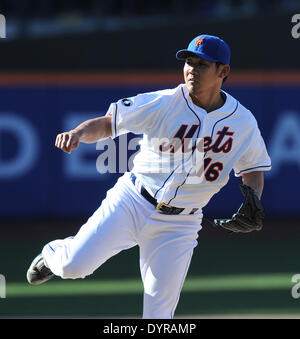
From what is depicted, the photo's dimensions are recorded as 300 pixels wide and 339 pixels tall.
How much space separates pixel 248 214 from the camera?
470cm

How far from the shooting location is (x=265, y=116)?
10.5 m

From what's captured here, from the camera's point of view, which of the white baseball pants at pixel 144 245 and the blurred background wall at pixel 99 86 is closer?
the white baseball pants at pixel 144 245

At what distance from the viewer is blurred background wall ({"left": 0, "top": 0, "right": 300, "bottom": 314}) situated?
10.1m

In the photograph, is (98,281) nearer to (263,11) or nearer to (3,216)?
(3,216)

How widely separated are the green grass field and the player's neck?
2.14m

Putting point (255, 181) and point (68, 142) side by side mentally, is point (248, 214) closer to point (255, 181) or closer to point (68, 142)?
point (255, 181)

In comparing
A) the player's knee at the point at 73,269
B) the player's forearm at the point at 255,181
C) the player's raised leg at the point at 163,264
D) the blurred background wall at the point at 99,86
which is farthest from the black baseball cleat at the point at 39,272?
the blurred background wall at the point at 99,86

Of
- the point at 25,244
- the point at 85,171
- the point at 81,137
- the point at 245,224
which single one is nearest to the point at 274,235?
the point at 85,171

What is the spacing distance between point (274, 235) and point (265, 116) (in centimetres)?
165

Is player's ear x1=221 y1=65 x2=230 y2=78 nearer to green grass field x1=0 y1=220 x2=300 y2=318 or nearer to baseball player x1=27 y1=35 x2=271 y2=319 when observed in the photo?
baseball player x1=27 y1=35 x2=271 y2=319

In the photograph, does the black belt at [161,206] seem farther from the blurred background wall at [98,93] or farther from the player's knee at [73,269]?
the blurred background wall at [98,93]

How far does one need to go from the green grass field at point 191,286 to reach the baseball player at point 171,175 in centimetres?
160

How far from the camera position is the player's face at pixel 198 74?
179 inches

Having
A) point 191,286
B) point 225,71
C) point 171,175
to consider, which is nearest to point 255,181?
point 171,175
